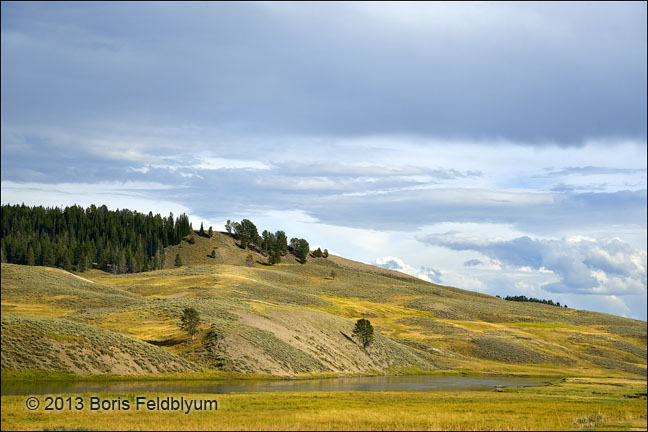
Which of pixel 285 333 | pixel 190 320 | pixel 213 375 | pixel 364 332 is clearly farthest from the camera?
pixel 364 332

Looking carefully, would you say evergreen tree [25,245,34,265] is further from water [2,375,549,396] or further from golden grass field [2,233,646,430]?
water [2,375,549,396]

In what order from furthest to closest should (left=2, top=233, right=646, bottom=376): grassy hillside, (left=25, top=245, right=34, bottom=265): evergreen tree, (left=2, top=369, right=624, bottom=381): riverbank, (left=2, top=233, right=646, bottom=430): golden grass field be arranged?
(left=25, top=245, right=34, bottom=265): evergreen tree
(left=2, top=233, right=646, bottom=376): grassy hillside
(left=2, top=369, right=624, bottom=381): riverbank
(left=2, top=233, right=646, bottom=430): golden grass field

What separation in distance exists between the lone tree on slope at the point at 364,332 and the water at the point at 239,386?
14.4 meters

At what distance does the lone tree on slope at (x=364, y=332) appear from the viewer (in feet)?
402

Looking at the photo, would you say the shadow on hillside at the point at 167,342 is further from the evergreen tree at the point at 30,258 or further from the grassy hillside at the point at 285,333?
the evergreen tree at the point at 30,258

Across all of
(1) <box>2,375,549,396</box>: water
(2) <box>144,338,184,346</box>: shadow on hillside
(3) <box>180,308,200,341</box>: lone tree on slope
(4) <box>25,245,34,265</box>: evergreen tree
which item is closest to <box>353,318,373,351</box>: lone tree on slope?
(1) <box>2,375,549,396</box>: water

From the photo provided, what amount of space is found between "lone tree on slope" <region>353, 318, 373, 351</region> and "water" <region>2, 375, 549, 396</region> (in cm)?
1437

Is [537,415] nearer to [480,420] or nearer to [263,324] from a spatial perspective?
[480,420]

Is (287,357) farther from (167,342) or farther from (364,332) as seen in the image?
(364,332)

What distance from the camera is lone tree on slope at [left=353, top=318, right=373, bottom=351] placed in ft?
402

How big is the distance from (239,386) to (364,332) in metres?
50.8

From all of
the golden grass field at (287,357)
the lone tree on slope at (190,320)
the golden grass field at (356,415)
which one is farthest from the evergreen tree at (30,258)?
the golden grass field at (356,415)

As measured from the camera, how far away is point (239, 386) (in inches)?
2992

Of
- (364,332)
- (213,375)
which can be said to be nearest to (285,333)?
(364,332)
